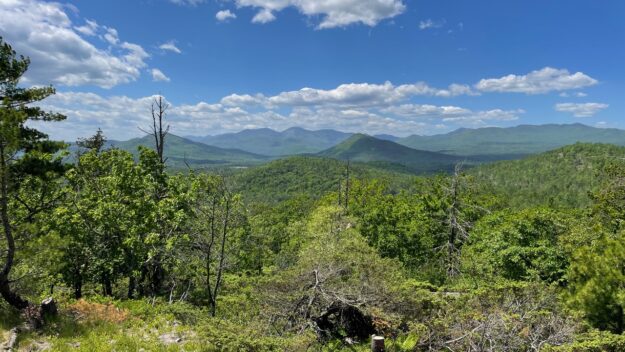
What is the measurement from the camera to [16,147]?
31.0ft

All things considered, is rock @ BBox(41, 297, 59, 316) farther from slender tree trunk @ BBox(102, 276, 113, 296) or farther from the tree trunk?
slender tree trunk @ BBox(102, 276, 113, 296)

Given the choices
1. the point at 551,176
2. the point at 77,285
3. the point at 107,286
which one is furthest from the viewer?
the point at 551,176

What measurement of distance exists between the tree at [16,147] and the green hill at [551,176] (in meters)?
89.1

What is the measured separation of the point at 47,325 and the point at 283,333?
256 inches

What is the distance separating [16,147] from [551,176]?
150809 millimetres

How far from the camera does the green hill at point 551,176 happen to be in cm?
9613

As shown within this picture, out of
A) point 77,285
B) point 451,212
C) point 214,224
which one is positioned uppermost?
point 214,224

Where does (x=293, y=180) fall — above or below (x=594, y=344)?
below

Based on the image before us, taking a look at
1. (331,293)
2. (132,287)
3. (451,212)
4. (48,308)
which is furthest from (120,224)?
(451,212)

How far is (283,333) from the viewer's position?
11.1 m

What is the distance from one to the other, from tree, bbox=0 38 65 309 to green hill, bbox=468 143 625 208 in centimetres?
8913

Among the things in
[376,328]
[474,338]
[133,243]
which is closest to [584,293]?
[474,338]

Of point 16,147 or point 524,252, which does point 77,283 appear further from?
point 524,252

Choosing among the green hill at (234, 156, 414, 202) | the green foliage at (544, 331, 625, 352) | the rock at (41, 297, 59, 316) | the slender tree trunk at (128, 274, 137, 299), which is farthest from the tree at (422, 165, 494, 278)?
the green hill at (234, 156, 414, 202)
